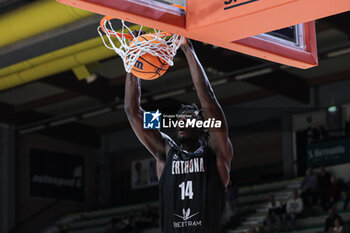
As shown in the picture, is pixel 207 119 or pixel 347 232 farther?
pixel 347 232

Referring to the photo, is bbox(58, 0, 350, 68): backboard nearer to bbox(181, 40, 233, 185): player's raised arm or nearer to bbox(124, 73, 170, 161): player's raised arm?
bbox(181, 40, 233, 185): player's raised arm

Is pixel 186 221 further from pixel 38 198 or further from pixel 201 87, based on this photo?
pixel 38 198

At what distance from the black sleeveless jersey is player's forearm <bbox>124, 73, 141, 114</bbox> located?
567 millimetres

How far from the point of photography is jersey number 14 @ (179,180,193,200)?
15.8 ft

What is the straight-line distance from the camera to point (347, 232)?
15148 mm

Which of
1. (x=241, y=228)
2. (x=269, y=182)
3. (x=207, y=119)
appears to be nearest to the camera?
(x=207, y=119)

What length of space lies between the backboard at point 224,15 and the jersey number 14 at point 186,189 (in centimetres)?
110

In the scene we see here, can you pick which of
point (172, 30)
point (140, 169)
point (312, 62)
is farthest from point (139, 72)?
point (140, 169)

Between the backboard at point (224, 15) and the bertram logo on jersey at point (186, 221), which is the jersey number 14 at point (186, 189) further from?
the backboard at point (224, 15)

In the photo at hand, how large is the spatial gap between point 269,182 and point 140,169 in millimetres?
5472

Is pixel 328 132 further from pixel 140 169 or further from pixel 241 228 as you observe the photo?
pixel 140 169

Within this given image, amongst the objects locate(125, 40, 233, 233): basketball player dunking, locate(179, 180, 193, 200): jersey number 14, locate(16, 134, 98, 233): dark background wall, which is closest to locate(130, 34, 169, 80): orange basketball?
locate(125, 40, 233, 233): basketball player dunking

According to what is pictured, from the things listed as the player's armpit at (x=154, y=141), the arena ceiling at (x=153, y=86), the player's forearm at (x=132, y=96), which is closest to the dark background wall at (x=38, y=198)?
the arena ceiling at (x=153, y=86)

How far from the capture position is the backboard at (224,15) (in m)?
4.69
